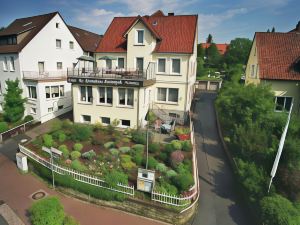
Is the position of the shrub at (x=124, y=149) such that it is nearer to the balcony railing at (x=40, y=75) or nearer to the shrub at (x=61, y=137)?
the shrub at (x=61, y=137)

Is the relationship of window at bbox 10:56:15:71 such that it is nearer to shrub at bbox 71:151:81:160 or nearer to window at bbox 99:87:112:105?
window at bbox 99:87:112:105

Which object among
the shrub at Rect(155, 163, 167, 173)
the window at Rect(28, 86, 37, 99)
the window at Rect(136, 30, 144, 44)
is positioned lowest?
the shrub at Rect(155, 163, 167, 173)

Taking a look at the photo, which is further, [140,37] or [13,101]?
[13,101]

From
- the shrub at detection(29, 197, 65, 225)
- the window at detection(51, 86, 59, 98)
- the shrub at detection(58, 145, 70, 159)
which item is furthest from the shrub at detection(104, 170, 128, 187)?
the window at detection(51, 86, 59, 98)

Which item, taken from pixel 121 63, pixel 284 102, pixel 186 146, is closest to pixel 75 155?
pixel 186 146

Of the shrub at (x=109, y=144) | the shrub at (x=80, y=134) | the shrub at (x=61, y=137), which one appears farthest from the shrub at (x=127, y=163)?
the shrub at (x=61, y=137)

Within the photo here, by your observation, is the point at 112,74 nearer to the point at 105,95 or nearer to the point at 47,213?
the point at 105,95
